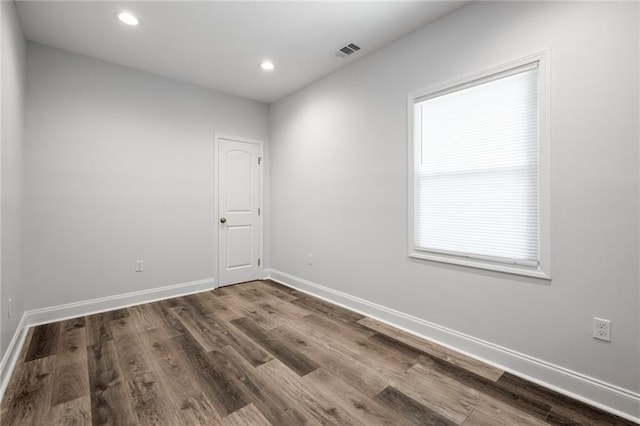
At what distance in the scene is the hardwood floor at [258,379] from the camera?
5.21ft

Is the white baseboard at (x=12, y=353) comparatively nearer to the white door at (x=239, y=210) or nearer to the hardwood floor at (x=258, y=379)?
the hardwood floor at (x=258, y=379)

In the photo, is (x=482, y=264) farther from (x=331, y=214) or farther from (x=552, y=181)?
(x=331, y=214)

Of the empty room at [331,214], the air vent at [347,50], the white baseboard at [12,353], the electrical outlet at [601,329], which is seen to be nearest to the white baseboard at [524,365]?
the empty room at [331,214]

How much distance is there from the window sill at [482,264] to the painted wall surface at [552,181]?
1.9 inches

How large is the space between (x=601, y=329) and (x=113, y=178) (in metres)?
4.35

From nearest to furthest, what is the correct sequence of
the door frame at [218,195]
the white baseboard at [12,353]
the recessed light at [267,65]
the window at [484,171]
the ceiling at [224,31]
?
the white baseboard at [12,353] < the window at [484,171] < the ceiling at [224,31] < the recessed light at [267,65] < the door frame at [218,195]

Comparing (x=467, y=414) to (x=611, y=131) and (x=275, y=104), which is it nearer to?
(x=611, y=131)

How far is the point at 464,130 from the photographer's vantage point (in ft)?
7.49

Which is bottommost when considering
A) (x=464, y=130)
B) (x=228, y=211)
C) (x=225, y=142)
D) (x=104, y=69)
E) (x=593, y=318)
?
(x=593, y=318)

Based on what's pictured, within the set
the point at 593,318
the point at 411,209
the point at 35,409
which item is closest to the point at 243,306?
the point at 35,409

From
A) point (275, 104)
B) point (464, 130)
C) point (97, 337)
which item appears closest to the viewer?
point (464, 130)

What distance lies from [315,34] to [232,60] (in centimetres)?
103

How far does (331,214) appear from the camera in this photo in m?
3.47

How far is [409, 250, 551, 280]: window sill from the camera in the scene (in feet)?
6.23
